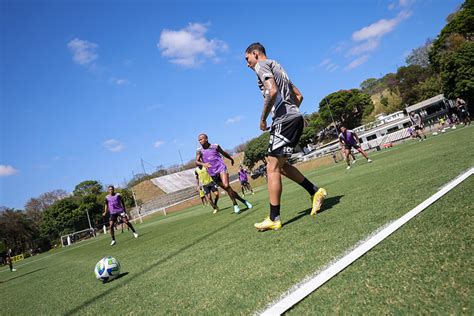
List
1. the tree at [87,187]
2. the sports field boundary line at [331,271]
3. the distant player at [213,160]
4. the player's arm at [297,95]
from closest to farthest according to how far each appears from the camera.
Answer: the sports field boundary line at [331,271], the player's arm at [297,95], the distant player at [213,160], the tree at [87,187]

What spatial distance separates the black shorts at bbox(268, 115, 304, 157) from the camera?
426 centimetres

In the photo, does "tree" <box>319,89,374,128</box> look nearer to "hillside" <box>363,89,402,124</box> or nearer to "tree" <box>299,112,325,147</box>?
"tree" <box>299,112,325,147</box>

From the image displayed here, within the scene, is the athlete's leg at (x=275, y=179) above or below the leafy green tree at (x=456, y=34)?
below

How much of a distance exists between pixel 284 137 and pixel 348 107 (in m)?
86.7

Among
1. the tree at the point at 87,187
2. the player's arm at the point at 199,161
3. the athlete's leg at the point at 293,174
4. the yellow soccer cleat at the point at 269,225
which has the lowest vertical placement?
the yellow soccer cleat at the point at 269,225

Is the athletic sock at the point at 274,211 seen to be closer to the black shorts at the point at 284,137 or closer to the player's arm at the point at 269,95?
the black shorts at the point at 284,137

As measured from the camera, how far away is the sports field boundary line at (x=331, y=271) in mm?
1861

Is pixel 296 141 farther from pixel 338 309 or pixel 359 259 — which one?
pixel 338 309

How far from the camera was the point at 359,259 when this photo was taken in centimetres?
226

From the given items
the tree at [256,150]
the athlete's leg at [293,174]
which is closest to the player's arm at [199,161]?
the athlete's leg at [293,174]

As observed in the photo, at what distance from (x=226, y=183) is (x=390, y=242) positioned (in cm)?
661

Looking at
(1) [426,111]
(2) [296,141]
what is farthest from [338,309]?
(1) [426,111]

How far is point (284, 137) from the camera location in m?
4.26

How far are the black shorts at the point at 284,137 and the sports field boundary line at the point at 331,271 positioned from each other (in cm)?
167
